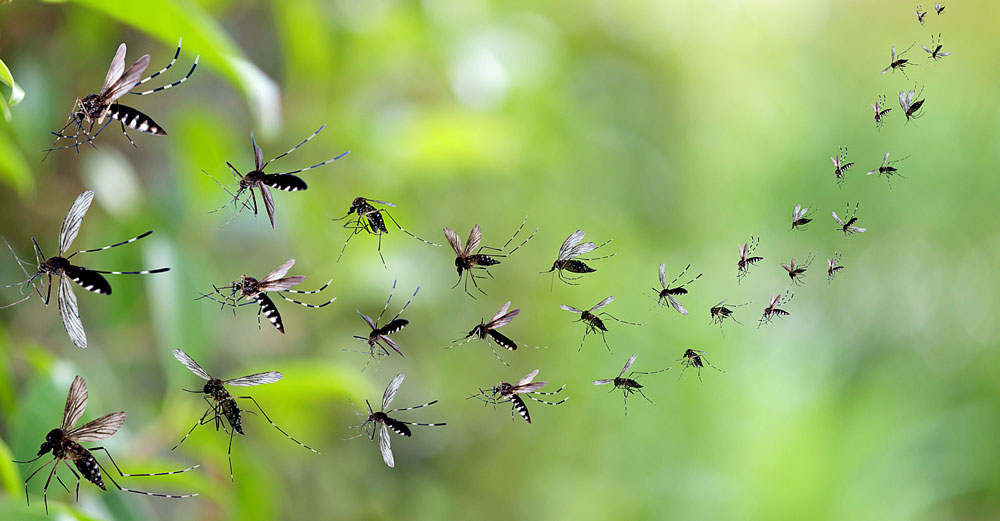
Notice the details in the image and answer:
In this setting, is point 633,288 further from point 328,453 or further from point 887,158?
→ point 887,158

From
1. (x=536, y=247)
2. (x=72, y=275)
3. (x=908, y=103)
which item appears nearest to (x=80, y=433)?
(x=72, y=275)

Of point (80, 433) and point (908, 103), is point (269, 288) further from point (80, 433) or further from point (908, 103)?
point (908, 103)

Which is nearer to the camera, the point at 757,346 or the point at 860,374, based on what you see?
the point at 757,346

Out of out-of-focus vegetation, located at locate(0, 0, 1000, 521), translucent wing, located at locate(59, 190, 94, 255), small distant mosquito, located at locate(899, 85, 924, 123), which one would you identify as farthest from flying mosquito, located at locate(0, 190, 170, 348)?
small distant mosquito, located at locate(899, 85, 924, 123)

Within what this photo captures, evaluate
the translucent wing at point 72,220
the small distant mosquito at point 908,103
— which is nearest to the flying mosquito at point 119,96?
the translucent wing at point 72,220

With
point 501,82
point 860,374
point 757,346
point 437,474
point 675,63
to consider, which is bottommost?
point 437,474

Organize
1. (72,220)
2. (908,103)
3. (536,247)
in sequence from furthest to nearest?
(536,247), (908,103), (72,220)

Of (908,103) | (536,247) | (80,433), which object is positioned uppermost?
(536,247)

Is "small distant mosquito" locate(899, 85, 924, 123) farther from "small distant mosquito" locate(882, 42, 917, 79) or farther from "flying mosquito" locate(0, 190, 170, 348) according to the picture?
"flying mosquito" locate(0, 190, 170, 348)

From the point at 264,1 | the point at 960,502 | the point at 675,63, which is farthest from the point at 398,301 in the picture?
the point at 960,502
